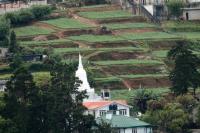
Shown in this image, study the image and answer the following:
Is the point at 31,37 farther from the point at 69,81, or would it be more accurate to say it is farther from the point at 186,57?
the point at 69,81

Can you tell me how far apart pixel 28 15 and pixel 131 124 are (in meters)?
46.0

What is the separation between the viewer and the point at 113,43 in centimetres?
14738

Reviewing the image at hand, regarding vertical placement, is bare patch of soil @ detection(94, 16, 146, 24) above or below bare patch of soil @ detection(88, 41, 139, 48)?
above

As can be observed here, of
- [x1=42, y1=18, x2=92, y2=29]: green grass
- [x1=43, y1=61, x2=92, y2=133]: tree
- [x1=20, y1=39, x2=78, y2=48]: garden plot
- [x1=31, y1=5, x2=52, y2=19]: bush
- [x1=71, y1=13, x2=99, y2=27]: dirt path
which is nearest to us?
[x1=43, y1=61, x2=92, y2=133]: tree

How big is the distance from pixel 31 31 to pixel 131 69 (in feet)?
59.9

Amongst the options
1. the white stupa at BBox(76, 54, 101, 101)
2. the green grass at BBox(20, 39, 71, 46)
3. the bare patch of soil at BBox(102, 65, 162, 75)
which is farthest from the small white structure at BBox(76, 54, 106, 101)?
the green grass at BBox(20, 39, 71, 46)

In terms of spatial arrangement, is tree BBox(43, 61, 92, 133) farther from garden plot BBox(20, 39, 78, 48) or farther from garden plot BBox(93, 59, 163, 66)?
garden plot BBox(20, 39, 78, 48)

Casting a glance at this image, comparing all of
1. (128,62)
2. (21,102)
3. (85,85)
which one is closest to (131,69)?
(128,62)

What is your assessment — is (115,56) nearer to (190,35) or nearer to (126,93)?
(190,35)

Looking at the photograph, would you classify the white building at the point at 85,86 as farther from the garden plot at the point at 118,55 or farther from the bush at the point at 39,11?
the bush at the point at 39,11

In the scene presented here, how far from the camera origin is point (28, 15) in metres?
154

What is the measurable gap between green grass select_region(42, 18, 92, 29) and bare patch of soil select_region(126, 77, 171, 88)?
866 inches

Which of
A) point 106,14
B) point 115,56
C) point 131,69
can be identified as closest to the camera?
point 131,69

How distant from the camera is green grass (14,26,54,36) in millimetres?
150750
